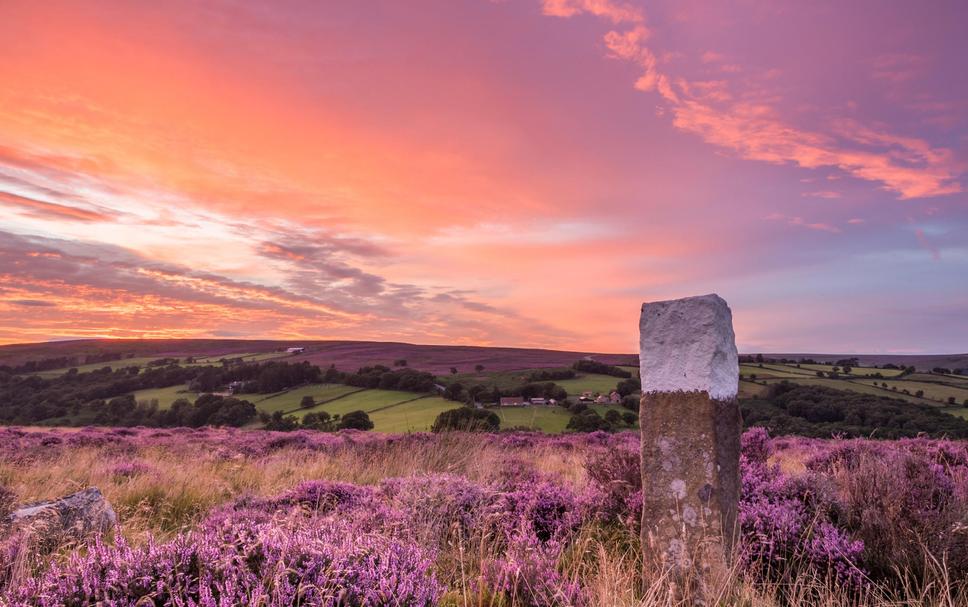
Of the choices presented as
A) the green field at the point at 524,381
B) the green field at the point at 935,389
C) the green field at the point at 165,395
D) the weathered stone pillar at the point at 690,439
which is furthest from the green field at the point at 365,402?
the green field at the point at 935,389

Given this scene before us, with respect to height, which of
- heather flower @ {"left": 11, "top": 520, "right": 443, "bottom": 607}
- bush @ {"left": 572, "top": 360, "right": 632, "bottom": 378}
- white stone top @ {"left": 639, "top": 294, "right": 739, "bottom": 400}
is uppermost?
white stone top @ {"left": 639, "top": 294, "right": 739, "bottom": 400}

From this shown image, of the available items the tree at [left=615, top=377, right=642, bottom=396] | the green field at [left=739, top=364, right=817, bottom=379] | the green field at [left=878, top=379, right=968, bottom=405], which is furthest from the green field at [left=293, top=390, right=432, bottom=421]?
the green field at [left=878, top=379, right=968, bottom=405]

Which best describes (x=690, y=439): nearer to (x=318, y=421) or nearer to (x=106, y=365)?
(x=318, y=421)

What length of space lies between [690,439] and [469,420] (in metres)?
16.3

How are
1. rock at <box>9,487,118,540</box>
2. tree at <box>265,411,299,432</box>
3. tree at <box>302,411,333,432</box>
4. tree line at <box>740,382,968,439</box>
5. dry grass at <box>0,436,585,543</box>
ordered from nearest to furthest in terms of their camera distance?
rock at <box>9,487,118,540</box>
dry grass at <box>0,436,585,543</box>
tree line at <box>740,382,968,439</box>
tree at <box>302,411,333,432</box>
tree at <box>265,411,299,432</box>

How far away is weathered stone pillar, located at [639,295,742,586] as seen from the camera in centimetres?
449

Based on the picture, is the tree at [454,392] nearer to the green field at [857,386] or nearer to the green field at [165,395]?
the green field at [165,395]

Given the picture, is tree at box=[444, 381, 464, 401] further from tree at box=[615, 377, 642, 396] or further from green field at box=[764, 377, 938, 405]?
green field at box=[764, 377, 938, 405]

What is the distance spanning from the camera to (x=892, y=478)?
19.6 ft

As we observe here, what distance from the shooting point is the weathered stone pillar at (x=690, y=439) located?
14.7 ft

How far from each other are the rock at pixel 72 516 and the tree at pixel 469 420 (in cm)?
1213

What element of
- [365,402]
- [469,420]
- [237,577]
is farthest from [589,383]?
[237,577]

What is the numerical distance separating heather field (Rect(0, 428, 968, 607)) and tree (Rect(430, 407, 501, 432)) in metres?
7.27

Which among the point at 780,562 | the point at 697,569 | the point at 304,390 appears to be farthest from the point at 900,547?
the point at 304,390
